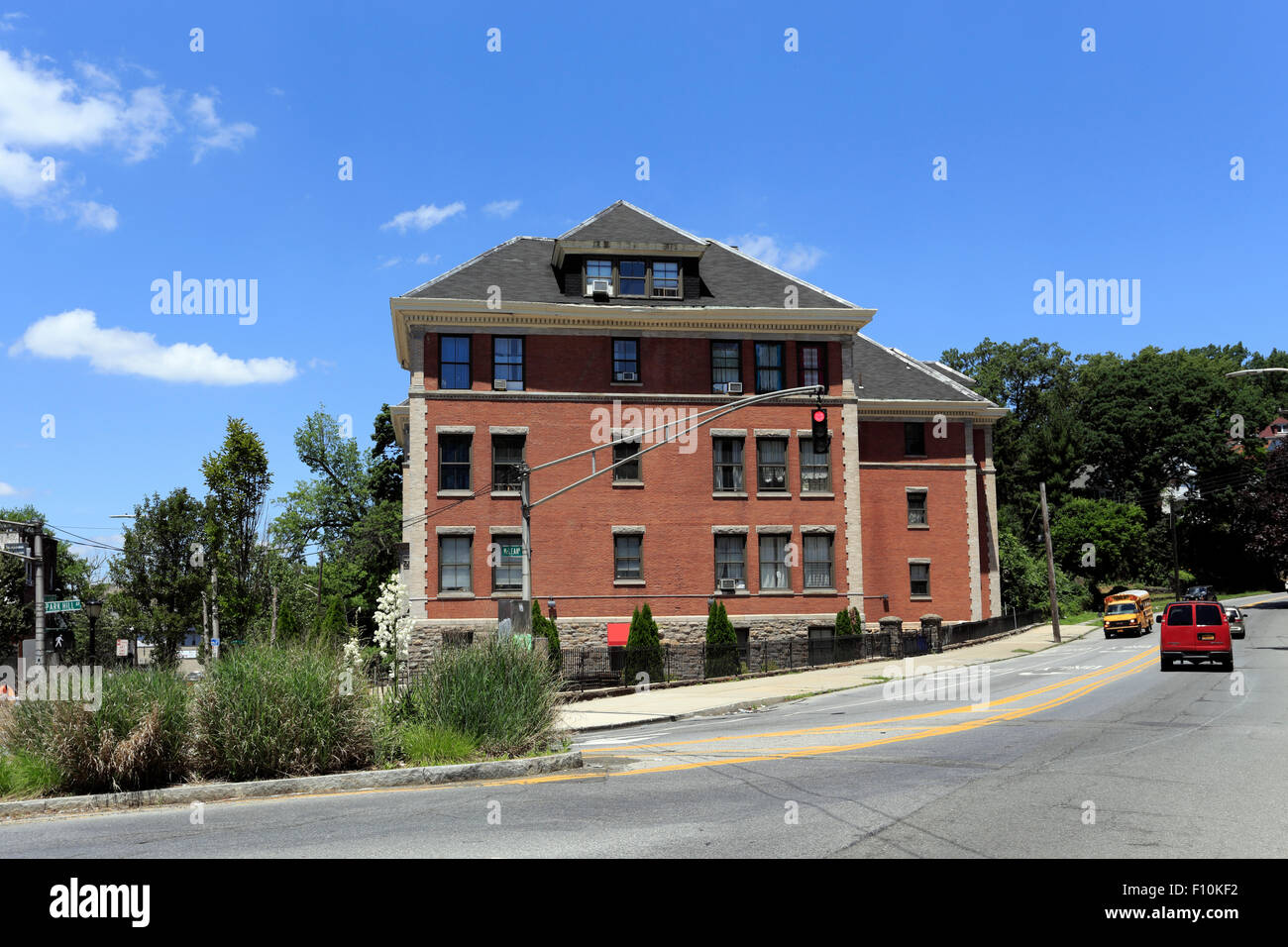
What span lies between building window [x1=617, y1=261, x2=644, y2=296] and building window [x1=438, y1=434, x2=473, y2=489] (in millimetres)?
9110

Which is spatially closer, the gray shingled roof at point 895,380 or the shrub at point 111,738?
the shrub at point 111,738

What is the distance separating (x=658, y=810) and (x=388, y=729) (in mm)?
4119

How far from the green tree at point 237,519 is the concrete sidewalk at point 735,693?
24095 millimetres

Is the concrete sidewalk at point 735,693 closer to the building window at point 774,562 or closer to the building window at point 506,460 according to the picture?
the building window at point 774,562

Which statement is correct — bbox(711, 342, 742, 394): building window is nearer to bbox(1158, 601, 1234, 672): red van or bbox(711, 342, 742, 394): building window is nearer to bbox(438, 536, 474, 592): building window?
bbox(438, 536, 474, 592): building window

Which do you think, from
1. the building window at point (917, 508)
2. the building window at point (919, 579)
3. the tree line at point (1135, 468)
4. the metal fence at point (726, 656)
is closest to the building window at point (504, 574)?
the metal fence at point (726, 656)

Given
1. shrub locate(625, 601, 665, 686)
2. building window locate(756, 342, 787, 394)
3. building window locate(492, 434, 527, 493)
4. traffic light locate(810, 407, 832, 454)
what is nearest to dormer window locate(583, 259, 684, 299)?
building window locate(756, 342, 787, 394)

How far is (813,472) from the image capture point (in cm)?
4169

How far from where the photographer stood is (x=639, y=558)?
4006cm

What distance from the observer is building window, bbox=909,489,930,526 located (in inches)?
1844

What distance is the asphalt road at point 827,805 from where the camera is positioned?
802 centimetres

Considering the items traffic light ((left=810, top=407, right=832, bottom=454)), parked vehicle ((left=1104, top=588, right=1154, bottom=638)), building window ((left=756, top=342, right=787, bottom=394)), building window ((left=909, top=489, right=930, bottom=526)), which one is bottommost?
parked vehicle ((left=1104, top=588, right=1154, bottom=638))
